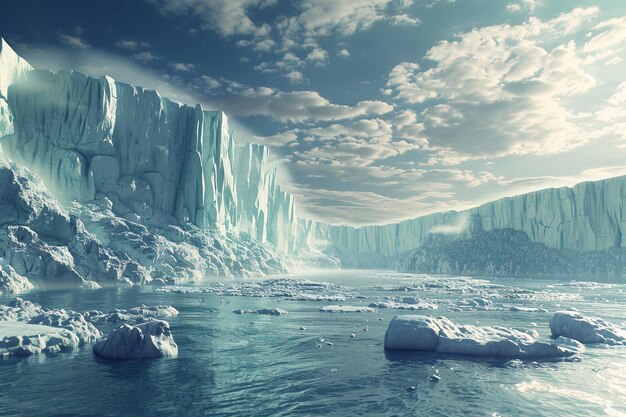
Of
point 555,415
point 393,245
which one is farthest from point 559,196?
point 555,415

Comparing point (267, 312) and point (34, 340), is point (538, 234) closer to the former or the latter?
point (267, 312)

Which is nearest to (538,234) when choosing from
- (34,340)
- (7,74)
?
(34,340)

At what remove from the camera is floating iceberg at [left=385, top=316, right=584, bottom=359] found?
635 inches

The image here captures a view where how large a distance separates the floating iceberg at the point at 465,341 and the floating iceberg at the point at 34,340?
43.7ft

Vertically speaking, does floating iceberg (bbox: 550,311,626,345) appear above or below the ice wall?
below

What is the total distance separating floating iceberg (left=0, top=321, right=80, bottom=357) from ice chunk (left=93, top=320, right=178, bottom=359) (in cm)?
145

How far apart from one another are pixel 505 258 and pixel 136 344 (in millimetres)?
106727

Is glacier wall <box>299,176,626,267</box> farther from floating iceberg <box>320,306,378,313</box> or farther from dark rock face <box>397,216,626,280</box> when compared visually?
floating iceberg <box>320,306,378,313</box>

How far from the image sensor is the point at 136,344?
1500cm

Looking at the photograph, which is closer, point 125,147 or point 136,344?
point 136,344

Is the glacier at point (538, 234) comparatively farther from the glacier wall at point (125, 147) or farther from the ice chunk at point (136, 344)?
the ice chunk at point (136, 344)

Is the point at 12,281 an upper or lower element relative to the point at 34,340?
upper

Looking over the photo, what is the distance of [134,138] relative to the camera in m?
70.6

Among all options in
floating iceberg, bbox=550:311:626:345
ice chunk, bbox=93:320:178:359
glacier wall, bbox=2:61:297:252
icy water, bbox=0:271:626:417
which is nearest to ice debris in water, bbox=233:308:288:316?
icy water, bbox=0:271:626:417
